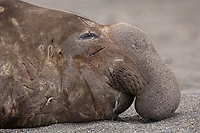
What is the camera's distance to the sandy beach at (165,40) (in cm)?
308

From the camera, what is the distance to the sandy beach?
3080 millimetres

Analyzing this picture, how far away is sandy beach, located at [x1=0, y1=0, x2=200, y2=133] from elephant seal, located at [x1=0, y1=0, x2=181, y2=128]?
13 centimetres

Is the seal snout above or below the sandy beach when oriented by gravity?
above

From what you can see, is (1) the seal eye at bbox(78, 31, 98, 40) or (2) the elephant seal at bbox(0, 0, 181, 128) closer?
(2) the elephant seal at bbox(0, 0, 181, 128)

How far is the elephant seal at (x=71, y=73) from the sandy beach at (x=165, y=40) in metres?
0.13

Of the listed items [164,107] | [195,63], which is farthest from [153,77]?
[195,63]

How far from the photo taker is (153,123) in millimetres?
3176

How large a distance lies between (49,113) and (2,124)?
0.44 meters

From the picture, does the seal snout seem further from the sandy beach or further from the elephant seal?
the sandy beach

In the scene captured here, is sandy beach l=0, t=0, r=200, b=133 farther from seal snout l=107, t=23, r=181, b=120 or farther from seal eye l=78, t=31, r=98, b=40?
seal eye l=78, t=31, r=98, b=40

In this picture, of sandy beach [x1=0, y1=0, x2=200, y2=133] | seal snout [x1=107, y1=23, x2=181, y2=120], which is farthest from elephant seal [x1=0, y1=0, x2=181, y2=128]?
sandy beach [x1=0, y1=0, x2=200, y2=133]

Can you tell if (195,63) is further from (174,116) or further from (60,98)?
(60,98)

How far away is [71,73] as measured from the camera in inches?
122

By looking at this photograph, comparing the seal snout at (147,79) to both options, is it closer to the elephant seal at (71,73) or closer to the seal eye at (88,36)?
the elephant seal at (71,73)
